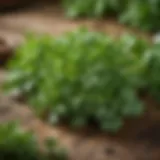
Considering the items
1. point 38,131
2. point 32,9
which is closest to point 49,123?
point 38,131

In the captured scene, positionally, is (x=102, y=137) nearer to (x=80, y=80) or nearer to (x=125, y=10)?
(x=80, y=80)

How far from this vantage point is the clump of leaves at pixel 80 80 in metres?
2.58

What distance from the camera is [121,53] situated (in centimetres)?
276

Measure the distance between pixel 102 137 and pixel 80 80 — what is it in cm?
25

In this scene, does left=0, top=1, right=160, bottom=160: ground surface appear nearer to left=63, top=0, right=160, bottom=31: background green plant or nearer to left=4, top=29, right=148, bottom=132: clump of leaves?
left=4, top=29, right=148, bottom=132: clump of leaves

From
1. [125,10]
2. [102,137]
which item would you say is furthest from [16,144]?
[125,10]

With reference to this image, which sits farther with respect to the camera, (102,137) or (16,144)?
(102,137)

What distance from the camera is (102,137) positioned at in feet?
8.43

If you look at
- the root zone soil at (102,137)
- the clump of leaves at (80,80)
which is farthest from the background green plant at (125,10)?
the root zone soil at (102,137)

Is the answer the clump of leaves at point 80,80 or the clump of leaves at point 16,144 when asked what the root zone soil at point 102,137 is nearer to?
the clump of leaves at point 80,80

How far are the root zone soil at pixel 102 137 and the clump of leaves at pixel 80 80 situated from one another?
0.15 ft

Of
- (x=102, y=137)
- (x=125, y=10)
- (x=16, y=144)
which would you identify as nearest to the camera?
(x=16, y=144)

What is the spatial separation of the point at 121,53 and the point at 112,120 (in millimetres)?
342

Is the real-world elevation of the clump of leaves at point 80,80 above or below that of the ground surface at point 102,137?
above
